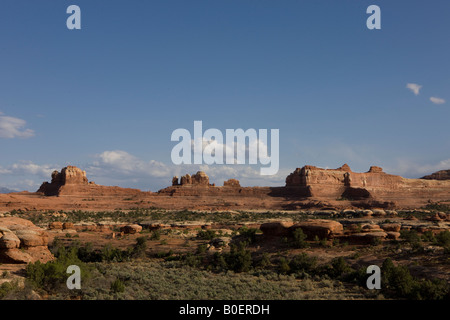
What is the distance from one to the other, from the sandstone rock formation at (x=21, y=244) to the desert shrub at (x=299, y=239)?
15301 mm

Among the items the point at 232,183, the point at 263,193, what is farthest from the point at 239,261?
the point at 232,183

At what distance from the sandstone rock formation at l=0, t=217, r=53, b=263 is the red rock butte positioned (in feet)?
151

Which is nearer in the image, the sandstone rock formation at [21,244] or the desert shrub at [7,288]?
the desert shrub at [7,288]

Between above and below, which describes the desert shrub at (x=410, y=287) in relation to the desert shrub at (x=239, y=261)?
above

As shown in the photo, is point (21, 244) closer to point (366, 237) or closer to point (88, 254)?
point (88, 254)

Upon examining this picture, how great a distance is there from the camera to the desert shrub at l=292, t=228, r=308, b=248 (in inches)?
861

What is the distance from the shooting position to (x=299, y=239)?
2198 centimetres

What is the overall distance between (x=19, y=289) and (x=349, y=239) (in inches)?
760

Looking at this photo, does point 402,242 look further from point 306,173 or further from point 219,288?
point 306,173

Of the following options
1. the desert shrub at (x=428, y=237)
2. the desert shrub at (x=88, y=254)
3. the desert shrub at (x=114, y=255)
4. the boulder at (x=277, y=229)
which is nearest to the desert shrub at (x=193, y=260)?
the desert shrub at (x=114, y=255)

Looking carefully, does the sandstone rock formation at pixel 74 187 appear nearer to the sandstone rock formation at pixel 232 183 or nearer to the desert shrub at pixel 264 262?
the sandstone rock formation at pixel 232 183

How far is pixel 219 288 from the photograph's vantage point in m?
15.1

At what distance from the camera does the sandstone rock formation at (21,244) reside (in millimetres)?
16844
